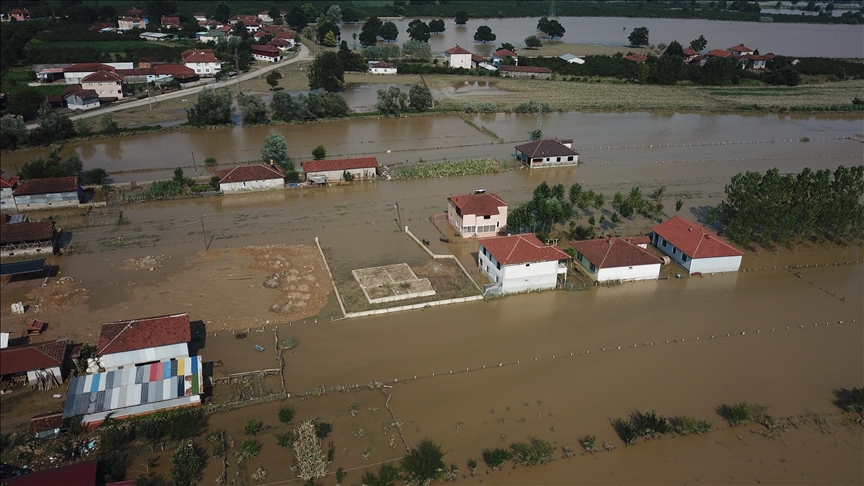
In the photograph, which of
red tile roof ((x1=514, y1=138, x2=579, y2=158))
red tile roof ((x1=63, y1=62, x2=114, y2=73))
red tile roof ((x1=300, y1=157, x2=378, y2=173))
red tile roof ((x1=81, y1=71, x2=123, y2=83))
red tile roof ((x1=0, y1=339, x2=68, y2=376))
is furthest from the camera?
red tile roof ((x1=63, y1=62, x2=114, y2=73))

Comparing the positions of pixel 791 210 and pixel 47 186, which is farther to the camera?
pixel 47 186

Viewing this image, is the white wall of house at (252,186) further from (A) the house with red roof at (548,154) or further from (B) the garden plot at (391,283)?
(A) the house with red roof at (548,154)

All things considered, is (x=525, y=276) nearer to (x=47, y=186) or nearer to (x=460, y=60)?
(x=47, y=186)

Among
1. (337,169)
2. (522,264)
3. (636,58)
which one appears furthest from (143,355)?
(636,58)

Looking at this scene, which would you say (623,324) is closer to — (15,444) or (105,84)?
(15,444)

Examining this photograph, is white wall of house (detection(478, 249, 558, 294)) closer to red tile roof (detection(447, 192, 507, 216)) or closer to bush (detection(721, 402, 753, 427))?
red tile roof (detection(447, 192, 507, 216))

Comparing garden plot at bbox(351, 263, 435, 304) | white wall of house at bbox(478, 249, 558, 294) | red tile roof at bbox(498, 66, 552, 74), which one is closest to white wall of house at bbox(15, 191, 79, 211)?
garden plot at bbox(351, 263, 435, 304)

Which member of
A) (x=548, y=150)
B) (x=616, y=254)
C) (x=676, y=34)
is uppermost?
(x=676, y=34)
